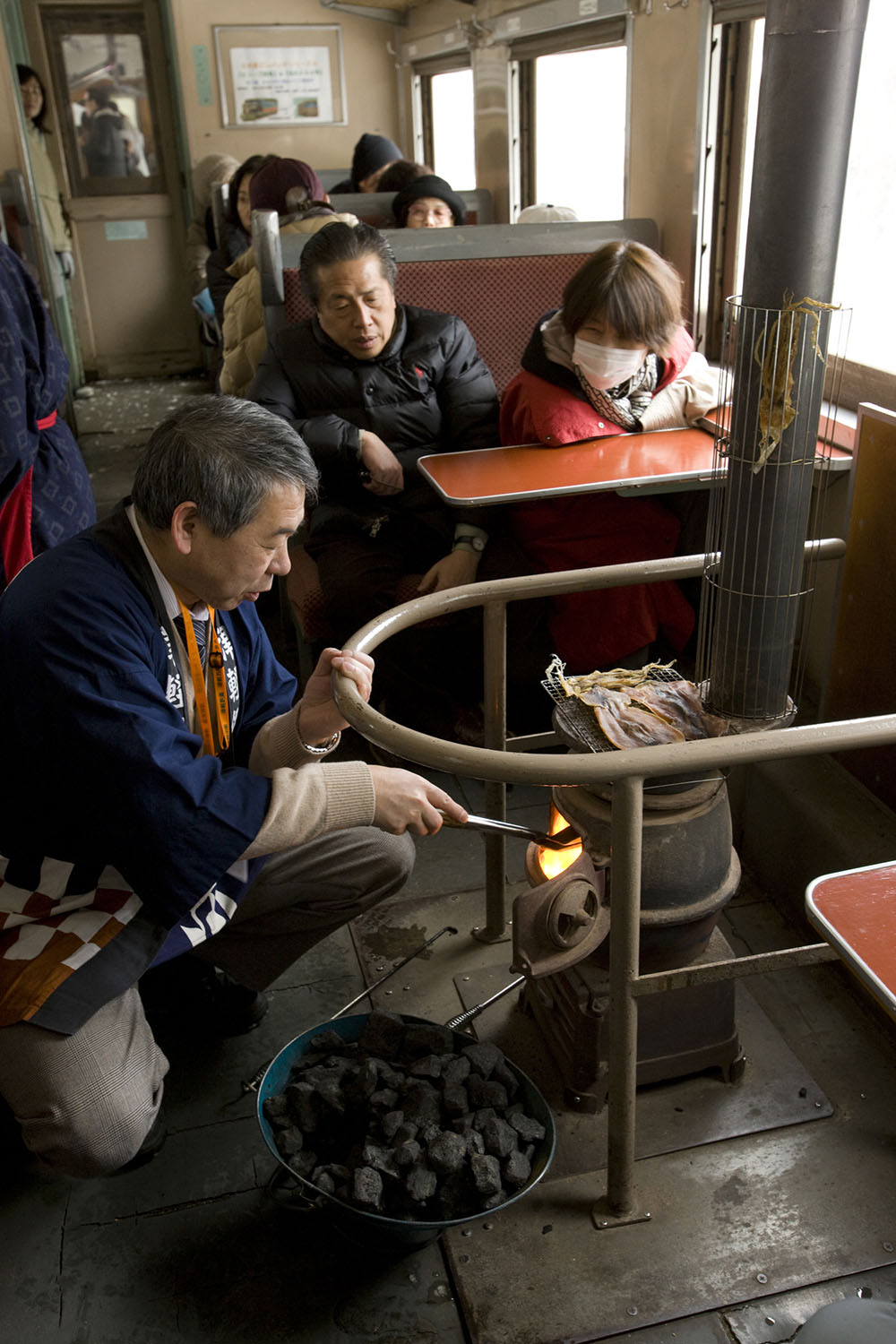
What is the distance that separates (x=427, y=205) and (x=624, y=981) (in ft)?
14.1

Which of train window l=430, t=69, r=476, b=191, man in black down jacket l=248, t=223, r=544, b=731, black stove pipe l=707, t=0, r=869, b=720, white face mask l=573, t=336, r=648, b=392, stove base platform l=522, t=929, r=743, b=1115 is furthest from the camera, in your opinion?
train window l=430, t=69, r=476, b=191

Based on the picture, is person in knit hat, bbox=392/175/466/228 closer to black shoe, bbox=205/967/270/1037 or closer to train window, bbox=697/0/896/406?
train window, bbox=697/0/896/406

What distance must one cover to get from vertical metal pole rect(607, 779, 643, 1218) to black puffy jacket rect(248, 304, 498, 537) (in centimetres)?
183

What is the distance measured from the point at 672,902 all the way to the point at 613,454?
153 cm

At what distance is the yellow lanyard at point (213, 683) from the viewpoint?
1.96m

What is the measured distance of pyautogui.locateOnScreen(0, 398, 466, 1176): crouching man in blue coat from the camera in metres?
1.71

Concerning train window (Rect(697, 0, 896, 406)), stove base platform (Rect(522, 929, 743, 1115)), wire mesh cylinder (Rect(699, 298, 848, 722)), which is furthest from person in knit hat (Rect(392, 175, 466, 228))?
stove base platform (Rect(522, 929, 743, 1115))

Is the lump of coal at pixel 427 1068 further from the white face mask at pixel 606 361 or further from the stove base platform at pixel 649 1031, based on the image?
the white face mask at pixel 606 361

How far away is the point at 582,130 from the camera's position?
554cm

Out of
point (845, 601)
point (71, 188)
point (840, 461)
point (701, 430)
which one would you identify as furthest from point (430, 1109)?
point (71, 188)

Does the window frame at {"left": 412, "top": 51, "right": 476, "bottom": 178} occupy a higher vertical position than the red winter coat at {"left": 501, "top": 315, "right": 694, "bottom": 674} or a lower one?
higher

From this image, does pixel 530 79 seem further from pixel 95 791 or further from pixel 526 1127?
pixel 526 1127

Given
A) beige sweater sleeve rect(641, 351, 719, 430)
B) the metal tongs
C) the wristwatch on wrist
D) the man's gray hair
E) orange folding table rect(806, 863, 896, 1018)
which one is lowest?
the metal tongs

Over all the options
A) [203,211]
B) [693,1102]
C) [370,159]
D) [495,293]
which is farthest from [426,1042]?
[203,211]
